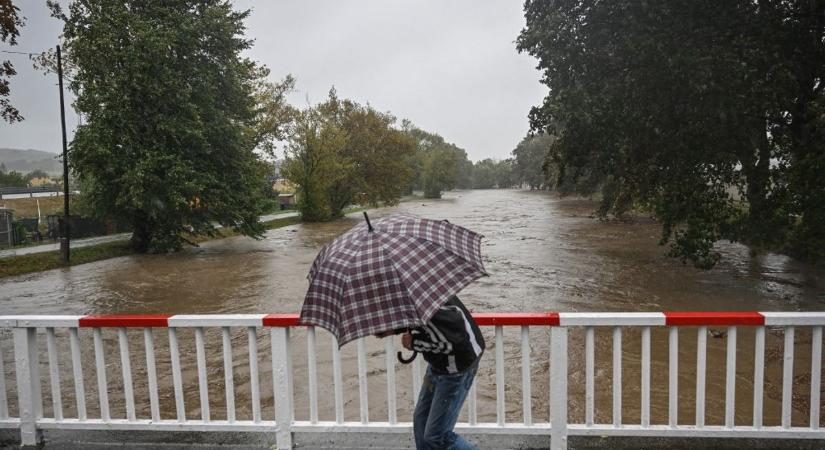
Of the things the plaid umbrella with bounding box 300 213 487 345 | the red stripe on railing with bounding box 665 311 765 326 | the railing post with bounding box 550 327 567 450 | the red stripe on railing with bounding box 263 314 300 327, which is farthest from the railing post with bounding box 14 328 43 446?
the red stripe on railing with bounding box 665 311 765 326

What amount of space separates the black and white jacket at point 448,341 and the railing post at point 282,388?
1.28m

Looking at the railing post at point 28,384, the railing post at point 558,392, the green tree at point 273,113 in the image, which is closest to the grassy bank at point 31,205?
the green tree at point 273,113

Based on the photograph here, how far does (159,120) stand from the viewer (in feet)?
73.2

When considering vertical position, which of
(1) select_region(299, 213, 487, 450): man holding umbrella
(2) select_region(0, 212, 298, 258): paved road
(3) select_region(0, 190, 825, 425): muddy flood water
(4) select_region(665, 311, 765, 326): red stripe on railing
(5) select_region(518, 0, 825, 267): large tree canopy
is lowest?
(3) select_region(0, 190, 825, 425): muddy flood water

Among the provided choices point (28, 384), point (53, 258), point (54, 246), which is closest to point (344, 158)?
point (54, 246)

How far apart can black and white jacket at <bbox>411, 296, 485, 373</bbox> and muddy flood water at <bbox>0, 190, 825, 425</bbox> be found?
Result: 12.8 ft

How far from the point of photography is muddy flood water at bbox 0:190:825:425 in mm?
7094


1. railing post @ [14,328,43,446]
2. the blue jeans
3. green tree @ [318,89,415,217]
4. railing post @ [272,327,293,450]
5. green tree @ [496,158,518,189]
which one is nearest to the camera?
the blue jeans

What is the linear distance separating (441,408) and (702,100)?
12.0 m

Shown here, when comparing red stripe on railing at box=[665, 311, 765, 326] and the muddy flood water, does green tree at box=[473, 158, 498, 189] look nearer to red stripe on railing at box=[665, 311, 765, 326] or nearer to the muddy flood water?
the muddy flood water

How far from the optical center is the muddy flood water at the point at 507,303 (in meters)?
7.09

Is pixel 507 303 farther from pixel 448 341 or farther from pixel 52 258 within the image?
pixel 52 258

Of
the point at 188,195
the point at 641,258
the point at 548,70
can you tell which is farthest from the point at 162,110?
the point at 641,258

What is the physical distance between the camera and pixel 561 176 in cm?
1650
